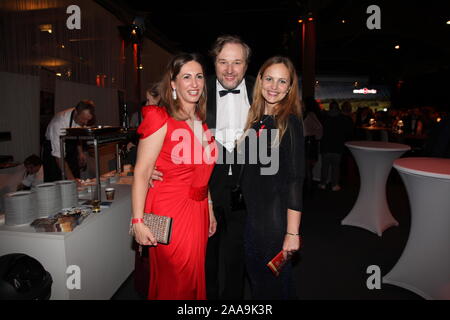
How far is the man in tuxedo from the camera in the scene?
6.05ft

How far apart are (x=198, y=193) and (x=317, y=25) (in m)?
12.8

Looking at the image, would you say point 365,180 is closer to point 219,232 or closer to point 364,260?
point 364,260

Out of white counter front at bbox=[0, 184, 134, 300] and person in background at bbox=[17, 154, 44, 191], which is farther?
person in background at bbox=[17, 154, 44, 191]

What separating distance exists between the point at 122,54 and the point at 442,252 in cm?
846

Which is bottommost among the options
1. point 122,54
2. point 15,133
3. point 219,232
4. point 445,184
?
point 219,232

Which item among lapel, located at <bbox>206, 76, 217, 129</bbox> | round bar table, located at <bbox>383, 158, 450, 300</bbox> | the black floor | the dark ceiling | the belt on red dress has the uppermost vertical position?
the dark ceiling

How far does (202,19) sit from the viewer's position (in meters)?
10.7

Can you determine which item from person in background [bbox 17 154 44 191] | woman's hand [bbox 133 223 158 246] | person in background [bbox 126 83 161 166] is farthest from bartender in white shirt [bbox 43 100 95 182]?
woman's hand [bbox 133 223 158 246]

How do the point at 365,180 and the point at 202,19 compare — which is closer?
the point at 365,180

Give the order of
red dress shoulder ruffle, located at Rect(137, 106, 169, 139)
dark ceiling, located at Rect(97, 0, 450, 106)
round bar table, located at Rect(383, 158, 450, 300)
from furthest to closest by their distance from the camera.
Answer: dark ceiling, located at Rect(97, 0, 450, 106)
round bar table, located at Rect(383, 158, 450, 300)
red dress shoulder ruffle, located at Rect(137, 106, 169, 139)

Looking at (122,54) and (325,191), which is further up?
(122,54)

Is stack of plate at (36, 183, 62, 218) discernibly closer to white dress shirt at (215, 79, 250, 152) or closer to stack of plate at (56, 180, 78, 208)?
stack of plate at (56, 180, 78, 208)

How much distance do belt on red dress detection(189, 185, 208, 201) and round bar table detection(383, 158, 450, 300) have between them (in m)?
1.59

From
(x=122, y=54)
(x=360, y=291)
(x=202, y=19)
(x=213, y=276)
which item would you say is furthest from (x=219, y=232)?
(x=202, y=19)
